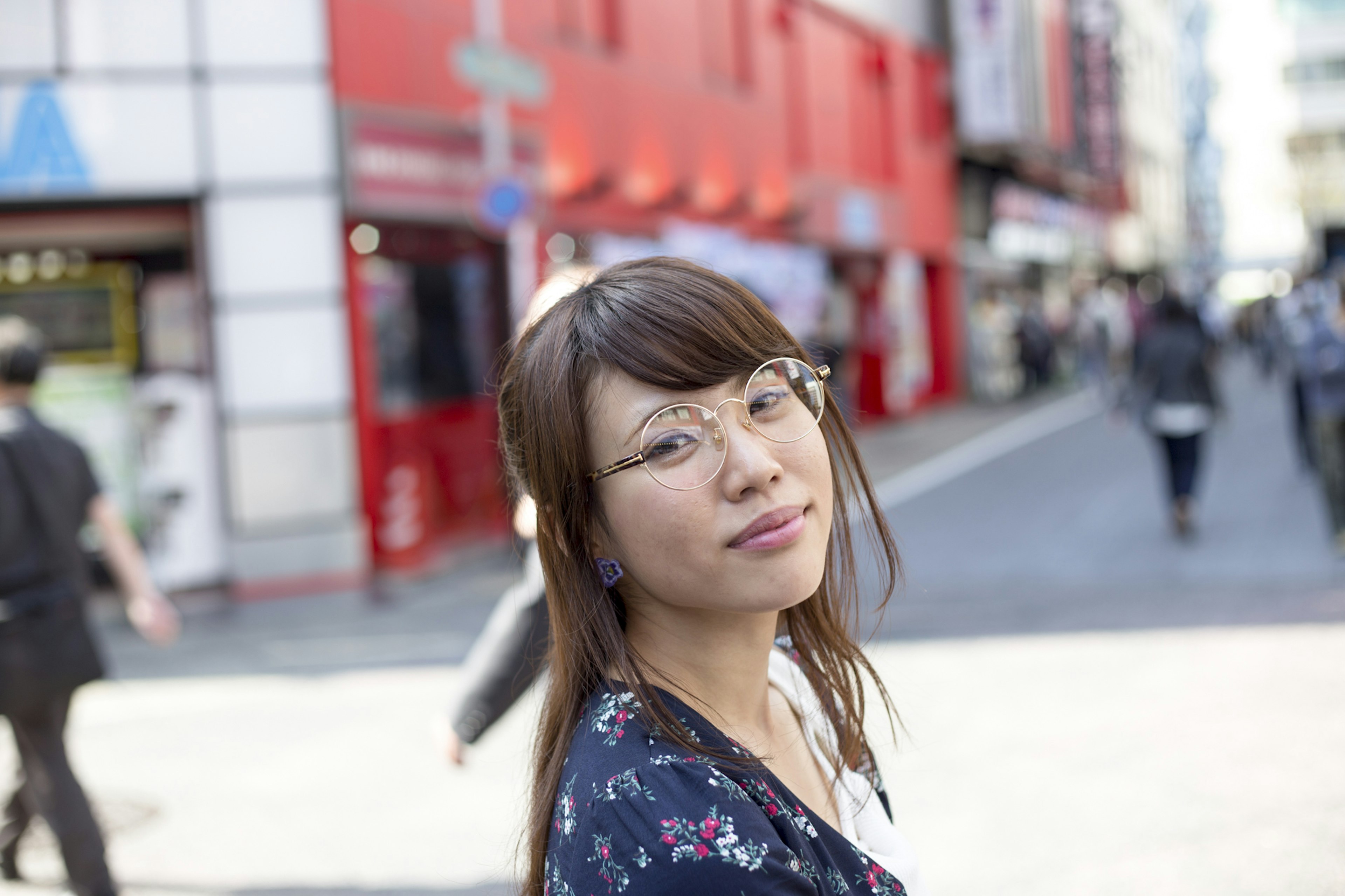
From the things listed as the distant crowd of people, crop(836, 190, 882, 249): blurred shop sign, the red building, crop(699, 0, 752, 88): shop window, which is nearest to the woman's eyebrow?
the red building

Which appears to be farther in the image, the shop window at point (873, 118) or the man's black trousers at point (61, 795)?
the shop window at point (873, 118)

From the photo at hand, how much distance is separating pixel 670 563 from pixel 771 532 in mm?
116

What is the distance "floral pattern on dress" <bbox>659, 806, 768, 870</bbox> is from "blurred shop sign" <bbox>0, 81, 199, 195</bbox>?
979 centimetres

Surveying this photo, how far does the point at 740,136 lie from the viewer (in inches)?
725

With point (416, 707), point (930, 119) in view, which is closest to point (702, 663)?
point (416, 707)

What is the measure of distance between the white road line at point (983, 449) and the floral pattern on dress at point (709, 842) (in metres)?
11.3

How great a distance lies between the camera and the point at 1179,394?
9742mm

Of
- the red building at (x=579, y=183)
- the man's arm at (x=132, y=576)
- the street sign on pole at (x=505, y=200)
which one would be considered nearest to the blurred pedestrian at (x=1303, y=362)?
the red building at (x=579, y=183)

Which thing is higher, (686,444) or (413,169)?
(413,169)

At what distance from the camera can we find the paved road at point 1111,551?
7.87m

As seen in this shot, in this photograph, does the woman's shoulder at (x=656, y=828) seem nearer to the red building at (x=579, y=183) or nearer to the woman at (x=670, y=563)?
the woman at (x=670, y=563)

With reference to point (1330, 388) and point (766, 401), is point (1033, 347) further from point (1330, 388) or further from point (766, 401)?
point (766, 401)

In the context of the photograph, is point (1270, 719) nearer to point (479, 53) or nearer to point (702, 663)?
point (702, 663)

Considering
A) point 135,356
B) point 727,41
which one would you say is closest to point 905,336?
point 727,41
